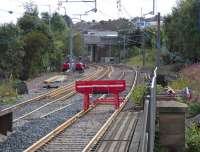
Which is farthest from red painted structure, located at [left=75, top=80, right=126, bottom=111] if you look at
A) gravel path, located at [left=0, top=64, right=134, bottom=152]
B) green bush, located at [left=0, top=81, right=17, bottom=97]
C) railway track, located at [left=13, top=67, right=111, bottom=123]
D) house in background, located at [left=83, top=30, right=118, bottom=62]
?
house in background, located at [left=83, top=30, right=118, bottom=62]

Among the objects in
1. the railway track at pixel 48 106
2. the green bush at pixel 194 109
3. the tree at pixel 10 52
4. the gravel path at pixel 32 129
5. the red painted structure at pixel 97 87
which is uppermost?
the tree at pixel 10 52

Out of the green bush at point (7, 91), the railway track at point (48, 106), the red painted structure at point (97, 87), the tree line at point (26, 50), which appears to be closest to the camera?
the railway track at point (48, 106)

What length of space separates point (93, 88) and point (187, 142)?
9.83 meters

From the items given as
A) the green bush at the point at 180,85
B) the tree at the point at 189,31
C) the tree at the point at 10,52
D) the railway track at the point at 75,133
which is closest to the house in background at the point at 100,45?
the tree at the point at 189,31

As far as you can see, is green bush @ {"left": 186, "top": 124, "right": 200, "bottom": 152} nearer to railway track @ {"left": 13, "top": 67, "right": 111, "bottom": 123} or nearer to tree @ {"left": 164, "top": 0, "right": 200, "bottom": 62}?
railway track @ {"left": 13, "top": 67, "right": 111, "bottom": 123}

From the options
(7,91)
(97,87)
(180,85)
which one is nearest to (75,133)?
(97,87)

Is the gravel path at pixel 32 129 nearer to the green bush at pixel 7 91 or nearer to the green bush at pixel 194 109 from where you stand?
the green bush at pixel 194 109

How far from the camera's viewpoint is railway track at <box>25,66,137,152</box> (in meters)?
14.4

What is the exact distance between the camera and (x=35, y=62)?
59.1 metres

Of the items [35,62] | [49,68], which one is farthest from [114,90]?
[49,68]

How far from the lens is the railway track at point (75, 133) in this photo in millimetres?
14445

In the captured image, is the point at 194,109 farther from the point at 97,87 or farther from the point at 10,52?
the point at 10,52

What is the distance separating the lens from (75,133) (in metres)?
16.9

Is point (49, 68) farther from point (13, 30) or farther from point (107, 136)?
point (107, 136)
